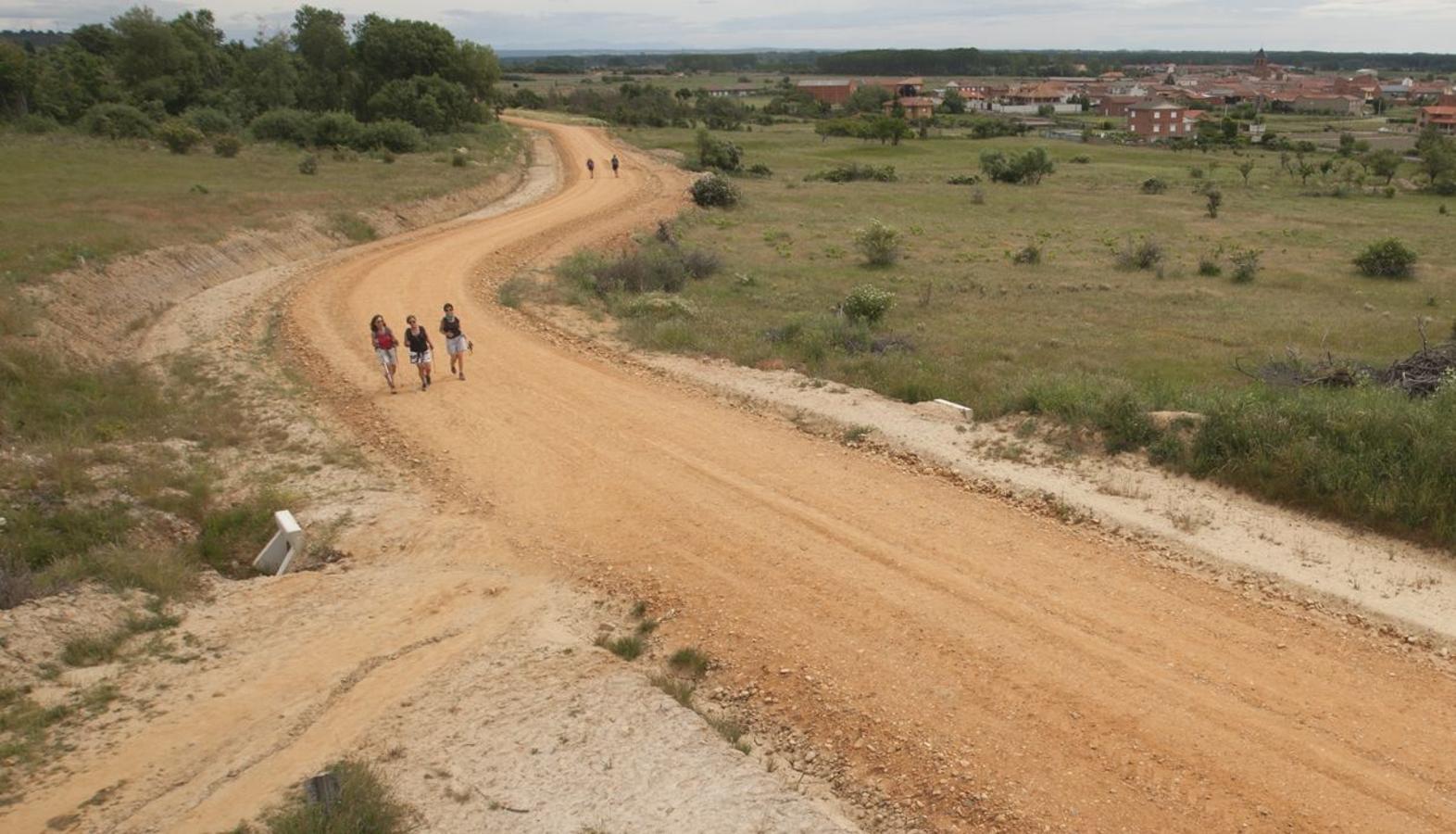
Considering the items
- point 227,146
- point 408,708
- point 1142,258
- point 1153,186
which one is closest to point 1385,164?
point 1153,186

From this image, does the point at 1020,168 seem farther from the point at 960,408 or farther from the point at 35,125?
the point at 35,125

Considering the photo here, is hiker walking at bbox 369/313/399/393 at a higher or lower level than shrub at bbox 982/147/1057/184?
lower

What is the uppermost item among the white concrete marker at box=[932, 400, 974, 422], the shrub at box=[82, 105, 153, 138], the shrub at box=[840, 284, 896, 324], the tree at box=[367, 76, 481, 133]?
the tree at box=[367, 76, 481, 133]

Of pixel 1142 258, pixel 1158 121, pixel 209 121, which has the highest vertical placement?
pixel 1158 121

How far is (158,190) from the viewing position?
34938 mm

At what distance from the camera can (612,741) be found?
810 cm

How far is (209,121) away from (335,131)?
9361 millimetres

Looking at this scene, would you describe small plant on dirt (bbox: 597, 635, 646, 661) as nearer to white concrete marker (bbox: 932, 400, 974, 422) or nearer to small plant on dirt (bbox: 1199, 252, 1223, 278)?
white concrete marker (bbox: 932, 400, 974, 422)

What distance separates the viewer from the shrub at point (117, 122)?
177ft

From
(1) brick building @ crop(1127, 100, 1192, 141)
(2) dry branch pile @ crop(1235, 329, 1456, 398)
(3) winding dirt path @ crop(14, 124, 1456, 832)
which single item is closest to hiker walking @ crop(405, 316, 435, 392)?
(3) winding dirt path @ crop(14, 124, 1456, 832)

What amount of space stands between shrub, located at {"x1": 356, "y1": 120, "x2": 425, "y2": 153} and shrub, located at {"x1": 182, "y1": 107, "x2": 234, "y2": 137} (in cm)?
935

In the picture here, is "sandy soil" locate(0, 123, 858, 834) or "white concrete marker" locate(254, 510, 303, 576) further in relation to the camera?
"white concrete marker" locate(254, 510, 303, 576)

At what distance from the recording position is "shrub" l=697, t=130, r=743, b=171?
64.1 metres

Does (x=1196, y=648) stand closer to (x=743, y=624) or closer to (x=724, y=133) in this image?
(x=743, y=624)
